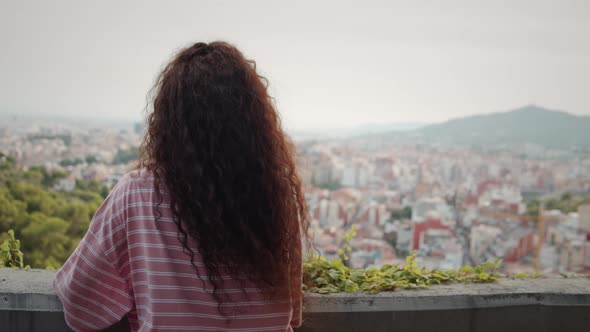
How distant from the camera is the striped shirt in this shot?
4.02 ft

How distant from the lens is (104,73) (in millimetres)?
20062

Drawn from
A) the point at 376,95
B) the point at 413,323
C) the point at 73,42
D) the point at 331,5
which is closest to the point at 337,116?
the point at 331,5

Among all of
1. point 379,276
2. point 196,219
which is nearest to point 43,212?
point 379,276

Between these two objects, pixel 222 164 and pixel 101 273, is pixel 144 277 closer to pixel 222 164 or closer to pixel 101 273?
pixel 101 273

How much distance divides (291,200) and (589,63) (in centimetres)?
2795

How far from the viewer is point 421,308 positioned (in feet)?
5.71

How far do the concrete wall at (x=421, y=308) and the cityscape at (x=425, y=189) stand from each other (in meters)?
4.95

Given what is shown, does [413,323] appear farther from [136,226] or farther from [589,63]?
[589,63]

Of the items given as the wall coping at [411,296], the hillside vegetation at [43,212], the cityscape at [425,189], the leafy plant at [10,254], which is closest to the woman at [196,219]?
the wall coping at [411,296]

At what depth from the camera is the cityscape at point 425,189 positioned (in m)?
12.0

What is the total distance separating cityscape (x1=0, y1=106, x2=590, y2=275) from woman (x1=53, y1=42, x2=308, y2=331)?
5.86 metres

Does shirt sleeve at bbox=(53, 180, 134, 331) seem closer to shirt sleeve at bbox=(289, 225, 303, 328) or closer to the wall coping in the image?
the wall coping

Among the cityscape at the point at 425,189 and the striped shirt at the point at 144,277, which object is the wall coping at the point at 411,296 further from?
the cityscape at the point at 425,189

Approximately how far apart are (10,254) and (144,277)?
1.01 metres
